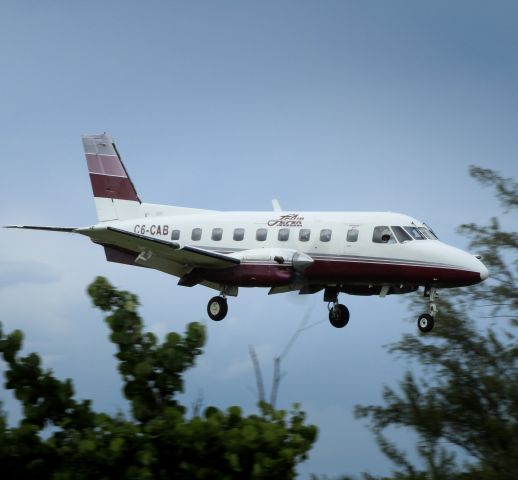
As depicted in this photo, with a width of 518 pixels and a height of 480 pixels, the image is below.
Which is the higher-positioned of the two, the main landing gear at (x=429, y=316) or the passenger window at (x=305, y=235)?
the passenger window at (x=305, y=235)

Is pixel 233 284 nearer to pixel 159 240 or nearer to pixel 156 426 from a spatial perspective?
pixel 159 240

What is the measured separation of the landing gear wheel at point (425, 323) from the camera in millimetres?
31453

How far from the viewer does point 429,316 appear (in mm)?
31484

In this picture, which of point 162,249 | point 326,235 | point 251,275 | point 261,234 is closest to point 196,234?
point 162,249

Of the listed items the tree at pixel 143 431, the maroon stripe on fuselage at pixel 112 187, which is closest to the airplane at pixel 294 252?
the maroon stripe on fuselage at pixel 112 187

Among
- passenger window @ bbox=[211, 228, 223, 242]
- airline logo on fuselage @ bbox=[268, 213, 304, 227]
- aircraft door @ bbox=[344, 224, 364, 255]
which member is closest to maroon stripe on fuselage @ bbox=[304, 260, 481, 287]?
aircraft door @ bbox=[344, 224, 364, 255]

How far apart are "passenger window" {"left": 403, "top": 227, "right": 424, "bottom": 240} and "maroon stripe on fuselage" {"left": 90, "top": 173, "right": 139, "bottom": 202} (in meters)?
10.9

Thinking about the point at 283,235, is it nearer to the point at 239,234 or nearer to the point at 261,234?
the point at 261,234

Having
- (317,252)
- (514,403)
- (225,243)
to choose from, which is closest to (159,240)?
(225,243)

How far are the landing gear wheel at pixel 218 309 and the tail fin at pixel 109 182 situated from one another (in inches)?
204

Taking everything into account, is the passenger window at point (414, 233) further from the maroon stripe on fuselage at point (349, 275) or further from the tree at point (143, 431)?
the tree at point (143, 431)

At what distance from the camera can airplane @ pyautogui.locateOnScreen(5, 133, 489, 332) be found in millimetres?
31234

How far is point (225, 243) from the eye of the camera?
34281mm

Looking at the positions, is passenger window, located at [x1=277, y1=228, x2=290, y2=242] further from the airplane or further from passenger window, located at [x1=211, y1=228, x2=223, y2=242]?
passenger window, located at [x1=211, y1=228, x2=223, y2=242]
